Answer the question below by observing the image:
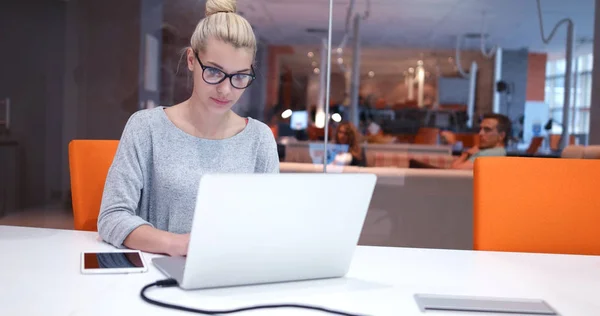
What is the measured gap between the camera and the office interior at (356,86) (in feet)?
15.2

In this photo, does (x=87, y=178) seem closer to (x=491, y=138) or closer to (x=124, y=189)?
(x=124, y=189)

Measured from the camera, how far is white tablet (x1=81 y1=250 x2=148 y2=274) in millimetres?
1134

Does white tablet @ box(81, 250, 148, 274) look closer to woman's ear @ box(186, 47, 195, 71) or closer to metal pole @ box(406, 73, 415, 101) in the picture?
woman's ear @ box(186, 47, 195, 71)

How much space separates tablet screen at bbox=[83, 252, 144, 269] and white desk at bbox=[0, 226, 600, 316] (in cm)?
3

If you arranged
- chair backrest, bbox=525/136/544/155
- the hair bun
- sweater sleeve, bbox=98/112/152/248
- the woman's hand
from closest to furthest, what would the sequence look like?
1. the woman's hand
2. sweater sleeve, bbox=98/112/152/248
3. the hair bun
4. chair backrest, bbox=525/136/544/155

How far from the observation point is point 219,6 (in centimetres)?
168

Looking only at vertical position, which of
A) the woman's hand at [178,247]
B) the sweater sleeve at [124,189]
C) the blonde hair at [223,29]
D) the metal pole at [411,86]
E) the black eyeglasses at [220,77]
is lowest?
the woman's hand at [178,247]

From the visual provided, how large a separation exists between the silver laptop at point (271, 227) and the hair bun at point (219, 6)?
2.73ft

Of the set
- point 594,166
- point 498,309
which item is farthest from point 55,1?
point 498,309

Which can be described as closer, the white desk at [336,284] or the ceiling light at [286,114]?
the white desk at [336,284]

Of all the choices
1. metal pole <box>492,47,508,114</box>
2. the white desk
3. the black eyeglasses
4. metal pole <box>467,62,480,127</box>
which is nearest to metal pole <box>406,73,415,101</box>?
metal pole <box>467,62,480,127</box>

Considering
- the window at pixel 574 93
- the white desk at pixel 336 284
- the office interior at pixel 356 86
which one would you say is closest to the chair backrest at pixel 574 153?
the office interior at pixel 356 86

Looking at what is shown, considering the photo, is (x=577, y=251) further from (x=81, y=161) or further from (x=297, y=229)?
(x=81, y=161)

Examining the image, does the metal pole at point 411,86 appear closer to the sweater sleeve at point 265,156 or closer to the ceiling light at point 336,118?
the ceiling light at point 336,118
